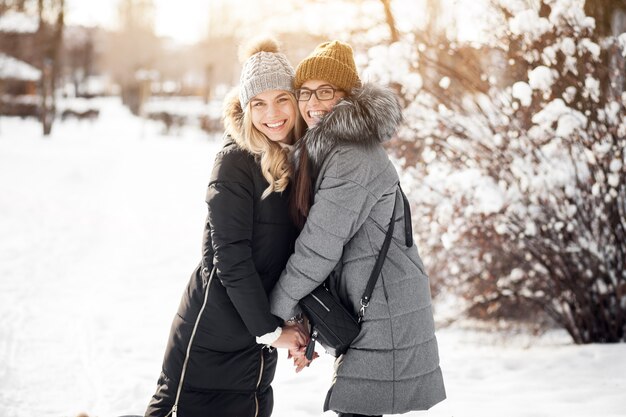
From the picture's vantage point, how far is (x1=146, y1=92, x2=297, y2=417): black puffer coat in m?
2.57

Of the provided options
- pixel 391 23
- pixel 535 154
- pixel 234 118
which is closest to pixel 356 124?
pixel 234 118

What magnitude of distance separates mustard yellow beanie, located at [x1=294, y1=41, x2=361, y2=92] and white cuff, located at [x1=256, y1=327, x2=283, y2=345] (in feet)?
3.57

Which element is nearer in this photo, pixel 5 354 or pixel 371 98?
pixel 371 98

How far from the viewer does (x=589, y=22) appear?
15.0 feet

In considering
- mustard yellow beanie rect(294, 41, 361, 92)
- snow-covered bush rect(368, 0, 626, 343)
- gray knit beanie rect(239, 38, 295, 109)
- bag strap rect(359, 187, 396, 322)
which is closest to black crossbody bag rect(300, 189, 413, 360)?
bag strap rect(359, 187, 396, 322)

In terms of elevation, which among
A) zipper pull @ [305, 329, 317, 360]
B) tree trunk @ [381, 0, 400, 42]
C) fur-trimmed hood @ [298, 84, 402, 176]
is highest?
tree trunk @ [381, 0, 400, 42]

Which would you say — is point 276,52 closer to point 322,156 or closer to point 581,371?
point 322,156

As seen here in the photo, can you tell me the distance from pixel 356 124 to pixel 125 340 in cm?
385

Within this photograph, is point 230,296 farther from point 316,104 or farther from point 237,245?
point 316,104

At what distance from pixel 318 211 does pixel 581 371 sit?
319 cm

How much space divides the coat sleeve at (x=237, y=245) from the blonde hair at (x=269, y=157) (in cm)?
10

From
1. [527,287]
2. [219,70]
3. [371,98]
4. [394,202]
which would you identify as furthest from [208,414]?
[219,70]

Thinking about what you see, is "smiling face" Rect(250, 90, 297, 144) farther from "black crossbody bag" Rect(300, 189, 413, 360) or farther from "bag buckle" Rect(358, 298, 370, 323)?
"bag buckle" Rect(358, 298, 370, 323)

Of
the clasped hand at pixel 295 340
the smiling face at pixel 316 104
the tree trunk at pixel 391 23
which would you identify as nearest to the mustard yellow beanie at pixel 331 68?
the smiling face at pixel 316 104
